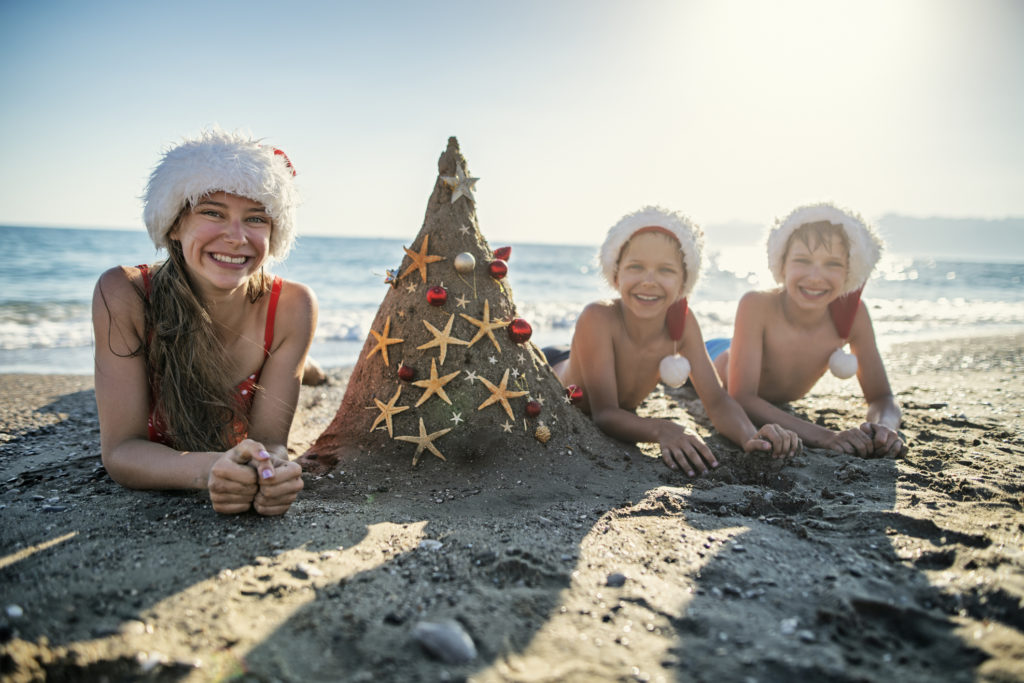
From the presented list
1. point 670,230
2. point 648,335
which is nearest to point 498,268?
point 670,230

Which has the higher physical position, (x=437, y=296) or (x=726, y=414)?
(x=437, y=296)

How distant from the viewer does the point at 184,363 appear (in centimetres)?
330

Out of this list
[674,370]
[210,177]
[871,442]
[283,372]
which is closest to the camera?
[210,177]

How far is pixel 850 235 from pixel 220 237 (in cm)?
443

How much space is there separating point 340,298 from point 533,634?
16.5 metres

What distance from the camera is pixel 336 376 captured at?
7.41 m

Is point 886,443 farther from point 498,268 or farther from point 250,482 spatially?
point 250,482

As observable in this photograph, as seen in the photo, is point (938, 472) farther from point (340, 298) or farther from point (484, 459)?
point (340, 298)

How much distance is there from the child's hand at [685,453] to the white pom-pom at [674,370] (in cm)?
50

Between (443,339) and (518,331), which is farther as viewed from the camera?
(518,331)

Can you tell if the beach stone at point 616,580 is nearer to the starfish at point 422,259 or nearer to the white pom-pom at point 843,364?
the starfish at point 422,259

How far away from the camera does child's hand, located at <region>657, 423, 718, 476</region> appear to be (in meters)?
3.69

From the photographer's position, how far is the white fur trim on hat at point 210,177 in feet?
10.2

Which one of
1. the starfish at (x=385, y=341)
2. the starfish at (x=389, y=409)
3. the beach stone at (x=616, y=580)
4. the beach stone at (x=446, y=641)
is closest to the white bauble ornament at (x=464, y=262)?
the starfish at (x=385, y=341)
